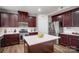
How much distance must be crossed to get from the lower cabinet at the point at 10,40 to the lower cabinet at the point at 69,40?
106 cm

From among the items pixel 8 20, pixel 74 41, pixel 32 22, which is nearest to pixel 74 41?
pixel 74 41

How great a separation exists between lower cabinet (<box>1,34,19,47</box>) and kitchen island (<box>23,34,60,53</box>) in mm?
197

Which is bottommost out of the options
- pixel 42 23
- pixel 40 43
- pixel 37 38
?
pixel 40 43

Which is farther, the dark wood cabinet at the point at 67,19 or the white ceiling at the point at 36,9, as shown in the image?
the dark wood cabinet at the point at 67,19

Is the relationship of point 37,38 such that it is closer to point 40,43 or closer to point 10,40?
point 40,43

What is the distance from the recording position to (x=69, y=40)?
2.02m

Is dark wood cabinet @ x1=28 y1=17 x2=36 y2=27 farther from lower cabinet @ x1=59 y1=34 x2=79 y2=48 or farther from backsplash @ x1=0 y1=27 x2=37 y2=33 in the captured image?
lower cabinet @ x1=59 y1=34 x2=79 y2=48

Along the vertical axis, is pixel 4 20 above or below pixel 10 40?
above

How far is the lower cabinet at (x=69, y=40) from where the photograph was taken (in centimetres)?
196

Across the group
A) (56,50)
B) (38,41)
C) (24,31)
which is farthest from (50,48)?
(24,31)

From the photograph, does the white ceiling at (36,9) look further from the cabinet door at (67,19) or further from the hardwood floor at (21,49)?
the hardwood floor at (21,49)

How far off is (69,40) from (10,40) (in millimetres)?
1407

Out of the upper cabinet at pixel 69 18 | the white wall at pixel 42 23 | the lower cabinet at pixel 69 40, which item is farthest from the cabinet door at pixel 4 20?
the lower cabinet at pixel 69 40

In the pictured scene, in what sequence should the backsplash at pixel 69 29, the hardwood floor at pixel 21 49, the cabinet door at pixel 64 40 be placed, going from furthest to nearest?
the backsplash at pixel 69 29
the cabinet door at pixel 64 40
the hardwood floor at pixel 21 49
